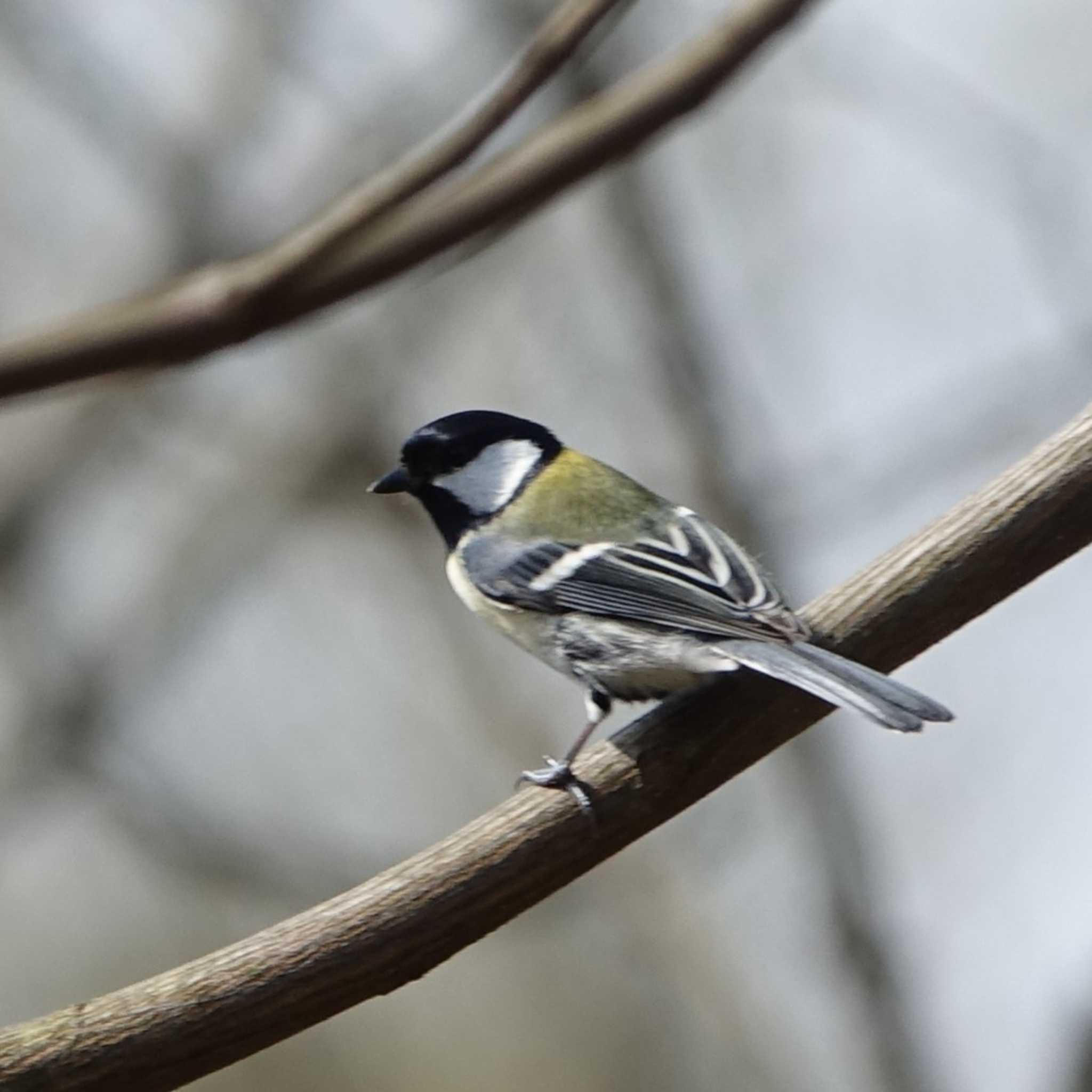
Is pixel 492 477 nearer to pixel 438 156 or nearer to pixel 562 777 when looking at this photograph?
pixel 562 777

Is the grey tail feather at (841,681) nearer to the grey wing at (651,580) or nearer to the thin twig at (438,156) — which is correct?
the grey wing at (651,580)

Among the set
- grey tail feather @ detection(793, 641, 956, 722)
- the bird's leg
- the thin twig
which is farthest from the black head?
the thin twig

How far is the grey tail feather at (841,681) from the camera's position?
1384 millimetres

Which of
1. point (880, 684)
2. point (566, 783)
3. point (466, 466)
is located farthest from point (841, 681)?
point (466, 466)

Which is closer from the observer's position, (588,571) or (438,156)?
(438,156)

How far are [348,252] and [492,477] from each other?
4.52 ft

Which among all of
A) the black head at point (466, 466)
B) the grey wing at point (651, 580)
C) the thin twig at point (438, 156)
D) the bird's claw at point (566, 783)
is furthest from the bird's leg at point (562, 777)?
the thin twig at point (438, 156)

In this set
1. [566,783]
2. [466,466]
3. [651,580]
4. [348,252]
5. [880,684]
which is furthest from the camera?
[466,466]

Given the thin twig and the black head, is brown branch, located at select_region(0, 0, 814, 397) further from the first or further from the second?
the black head

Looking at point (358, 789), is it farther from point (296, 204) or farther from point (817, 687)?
point (817, 687)

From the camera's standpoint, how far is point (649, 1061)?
4.85 m

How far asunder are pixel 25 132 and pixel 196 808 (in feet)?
7.94

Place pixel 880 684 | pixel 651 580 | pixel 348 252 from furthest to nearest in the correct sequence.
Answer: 1. pixel 651 580
2. pixel 880 684
3. pixel 348 252

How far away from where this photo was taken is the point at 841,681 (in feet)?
4.83
